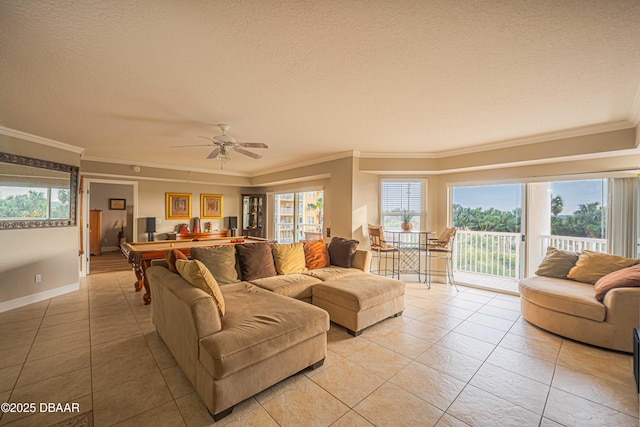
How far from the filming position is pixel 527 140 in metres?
3.90

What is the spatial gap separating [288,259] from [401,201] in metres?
2.90

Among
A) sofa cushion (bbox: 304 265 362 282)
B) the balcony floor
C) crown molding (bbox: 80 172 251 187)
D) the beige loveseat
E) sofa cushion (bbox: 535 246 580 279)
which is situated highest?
crown molding (bbox: 80 172 251 187)

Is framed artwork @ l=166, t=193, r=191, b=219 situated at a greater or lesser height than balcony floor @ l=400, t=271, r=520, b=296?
greater

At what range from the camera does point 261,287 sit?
3088 mm

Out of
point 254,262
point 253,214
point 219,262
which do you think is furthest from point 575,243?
point 253,214

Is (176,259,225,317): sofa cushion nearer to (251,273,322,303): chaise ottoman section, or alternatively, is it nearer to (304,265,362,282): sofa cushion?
(251,273,322,303): chaise ottoman section

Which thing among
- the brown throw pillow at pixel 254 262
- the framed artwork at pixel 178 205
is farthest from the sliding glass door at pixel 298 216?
the brown throw pillow at pixel 254 262

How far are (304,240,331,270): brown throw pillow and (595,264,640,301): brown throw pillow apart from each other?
124 inches

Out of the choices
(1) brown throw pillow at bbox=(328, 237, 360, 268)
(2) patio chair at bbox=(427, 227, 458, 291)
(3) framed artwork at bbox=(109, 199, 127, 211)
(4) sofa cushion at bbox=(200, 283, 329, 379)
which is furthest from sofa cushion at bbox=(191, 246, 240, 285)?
(3) framed artwork at bbox=(109, 199, 127, 211)

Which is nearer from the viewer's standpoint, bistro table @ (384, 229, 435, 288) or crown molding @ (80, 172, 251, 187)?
bistro table @ (384, 229, 435, 288)

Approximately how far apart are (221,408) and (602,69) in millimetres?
3735

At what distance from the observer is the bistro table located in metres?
5.21

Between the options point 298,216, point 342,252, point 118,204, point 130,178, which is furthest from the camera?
point 118,204

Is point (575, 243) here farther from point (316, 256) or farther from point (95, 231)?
point (95, 231)
